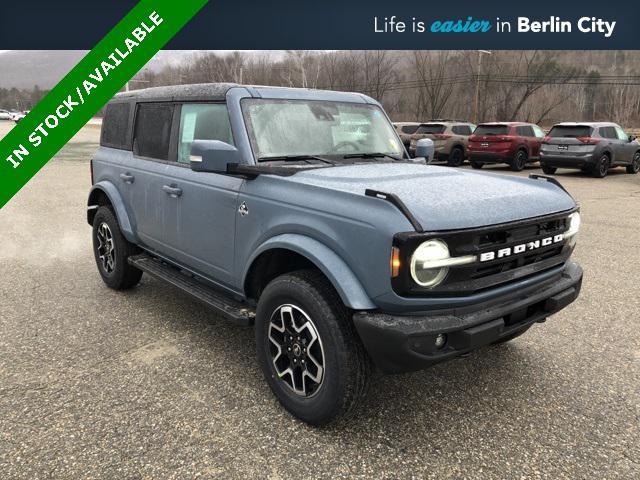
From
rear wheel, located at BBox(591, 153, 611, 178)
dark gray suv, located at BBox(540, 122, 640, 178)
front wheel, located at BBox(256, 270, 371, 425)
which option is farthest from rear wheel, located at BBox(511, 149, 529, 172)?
front wheel, located at BBox(256, 270, 371, 425)

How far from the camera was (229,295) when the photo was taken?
3682mm

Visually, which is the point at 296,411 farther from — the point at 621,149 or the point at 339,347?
the point at 621,149

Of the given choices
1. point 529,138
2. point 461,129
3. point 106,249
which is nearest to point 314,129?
point 106,249

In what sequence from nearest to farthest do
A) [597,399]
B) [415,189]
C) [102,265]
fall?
[415,189], [597,399], [102,265]

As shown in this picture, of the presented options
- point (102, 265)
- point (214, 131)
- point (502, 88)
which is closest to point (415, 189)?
point (214, 131)

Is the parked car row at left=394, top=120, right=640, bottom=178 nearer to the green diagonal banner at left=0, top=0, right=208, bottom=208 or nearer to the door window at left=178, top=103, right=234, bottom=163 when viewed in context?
the green diagonal banner at left=0, top=0, right=208, bottom=208

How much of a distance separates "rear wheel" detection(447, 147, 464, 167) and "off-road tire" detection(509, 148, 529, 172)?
2.21 metres

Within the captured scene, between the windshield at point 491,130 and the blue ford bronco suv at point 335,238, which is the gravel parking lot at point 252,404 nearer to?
the blue ford bronco suv at point 335,238

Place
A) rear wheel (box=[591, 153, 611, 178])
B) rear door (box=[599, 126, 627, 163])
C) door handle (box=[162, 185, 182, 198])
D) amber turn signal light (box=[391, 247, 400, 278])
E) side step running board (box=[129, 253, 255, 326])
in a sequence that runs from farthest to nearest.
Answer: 1. rear door (box=[599, 126, 627, 163])
2. rear wheel (box=[591, 153, 611, 178])
3. door handle (box=[162, 185, 182, 198])
4. side step running board (box=[129, 253, 255, 326])
5. amber turn signal light (box=[391, 247, 400, 278])

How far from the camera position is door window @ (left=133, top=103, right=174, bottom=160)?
4.30m

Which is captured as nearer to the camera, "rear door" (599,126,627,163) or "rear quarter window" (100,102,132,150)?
"rear quarter window" (100,102,132,150)

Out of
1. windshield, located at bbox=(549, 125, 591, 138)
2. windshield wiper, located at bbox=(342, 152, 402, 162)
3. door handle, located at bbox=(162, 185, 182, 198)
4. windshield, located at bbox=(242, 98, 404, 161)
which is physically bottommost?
door handle, located at bbox=(162, 185, 182, 198)

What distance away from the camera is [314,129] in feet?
12.3

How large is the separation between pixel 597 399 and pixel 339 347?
1815 millimetres
